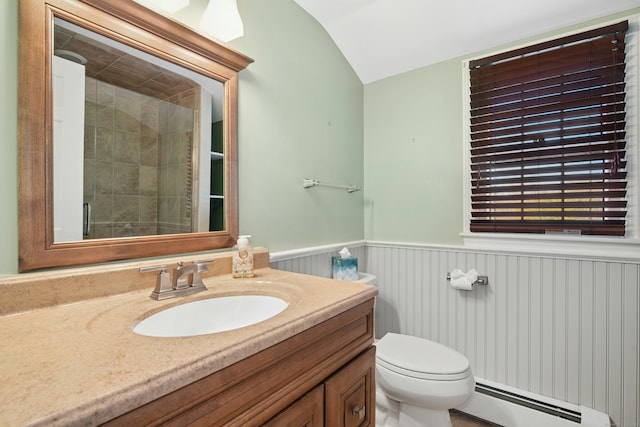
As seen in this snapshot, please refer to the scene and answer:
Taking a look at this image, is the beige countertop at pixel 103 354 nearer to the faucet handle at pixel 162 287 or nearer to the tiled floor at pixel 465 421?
the faucet handle at pixel 162 287

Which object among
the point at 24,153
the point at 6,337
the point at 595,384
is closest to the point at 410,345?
the point at 595,384

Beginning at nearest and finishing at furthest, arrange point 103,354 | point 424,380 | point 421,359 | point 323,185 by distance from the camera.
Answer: point 103,354, point 424,380, point 421,359, point 323,185

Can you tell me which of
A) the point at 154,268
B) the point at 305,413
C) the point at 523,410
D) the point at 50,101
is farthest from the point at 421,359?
the point at 50,101

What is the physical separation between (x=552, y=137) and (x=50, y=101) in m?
2.12

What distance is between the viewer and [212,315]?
3.31 feet

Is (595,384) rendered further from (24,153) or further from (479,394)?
(24,153)

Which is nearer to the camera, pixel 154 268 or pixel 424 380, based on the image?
pixel 154 268

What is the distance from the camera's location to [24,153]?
818 millimetres

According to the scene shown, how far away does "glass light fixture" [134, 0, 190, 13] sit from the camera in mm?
1056

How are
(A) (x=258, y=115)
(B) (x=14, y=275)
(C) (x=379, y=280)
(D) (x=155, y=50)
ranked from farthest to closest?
1. (C) (x=379, y=280)
2. (A) (x=258, y=115)
3. (D) (x=155, y=50)
4. (B) (x=14, y=275)

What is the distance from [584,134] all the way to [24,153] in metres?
2.25

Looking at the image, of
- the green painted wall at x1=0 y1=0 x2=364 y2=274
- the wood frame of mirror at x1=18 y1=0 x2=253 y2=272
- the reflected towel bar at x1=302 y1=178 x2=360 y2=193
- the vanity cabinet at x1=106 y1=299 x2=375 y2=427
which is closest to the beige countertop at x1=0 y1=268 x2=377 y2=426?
the vanity cabinet at x1=106 y1=299 x2=375 y2=427

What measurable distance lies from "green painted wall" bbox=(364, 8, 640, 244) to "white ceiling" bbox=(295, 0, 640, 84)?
0.08 meters

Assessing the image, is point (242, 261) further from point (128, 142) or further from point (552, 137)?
point (552, 137)
